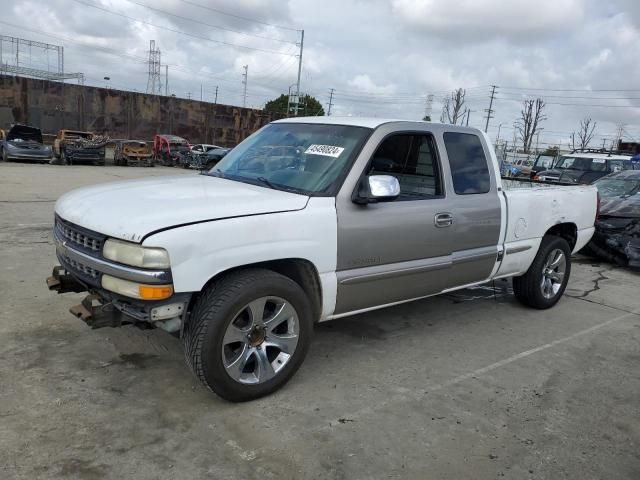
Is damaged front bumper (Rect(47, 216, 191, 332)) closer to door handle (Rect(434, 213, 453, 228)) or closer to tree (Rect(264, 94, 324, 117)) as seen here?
door handle (Rect(434, 213, 453, 228))

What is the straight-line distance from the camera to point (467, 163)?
4.44 metres

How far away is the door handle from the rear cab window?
10.0 inches

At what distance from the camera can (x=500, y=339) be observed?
4637mm

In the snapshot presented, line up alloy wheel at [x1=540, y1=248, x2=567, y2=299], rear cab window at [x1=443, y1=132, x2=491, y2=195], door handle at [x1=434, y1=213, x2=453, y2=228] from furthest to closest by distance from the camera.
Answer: alloy wheel at [x1=540, y1=248, x2=567, y2=299] < rear cab window at [x1=443, y1=132, x2=491, y2=195] < door handle at [x1=434, y1=213, x2=453, y2=228]

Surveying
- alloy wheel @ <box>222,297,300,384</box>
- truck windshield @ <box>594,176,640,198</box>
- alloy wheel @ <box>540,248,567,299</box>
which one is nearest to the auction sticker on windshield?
alloy wheel @ <box>222,297,300,384</box>

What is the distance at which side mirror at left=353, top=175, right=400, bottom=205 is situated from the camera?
3.41 metres

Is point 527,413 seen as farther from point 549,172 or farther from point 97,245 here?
point 549,172

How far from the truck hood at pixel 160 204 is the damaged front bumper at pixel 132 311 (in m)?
0.37

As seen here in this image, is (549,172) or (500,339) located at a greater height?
(549,172)

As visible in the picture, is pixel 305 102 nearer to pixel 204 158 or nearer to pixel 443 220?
pixel 204 158

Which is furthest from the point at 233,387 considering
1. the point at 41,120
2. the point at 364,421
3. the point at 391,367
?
the point at 41,120

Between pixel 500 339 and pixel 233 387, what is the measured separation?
2590 millimetres

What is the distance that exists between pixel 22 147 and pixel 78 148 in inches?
82.2

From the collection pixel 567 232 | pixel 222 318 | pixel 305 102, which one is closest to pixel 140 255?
pixel 222 318
